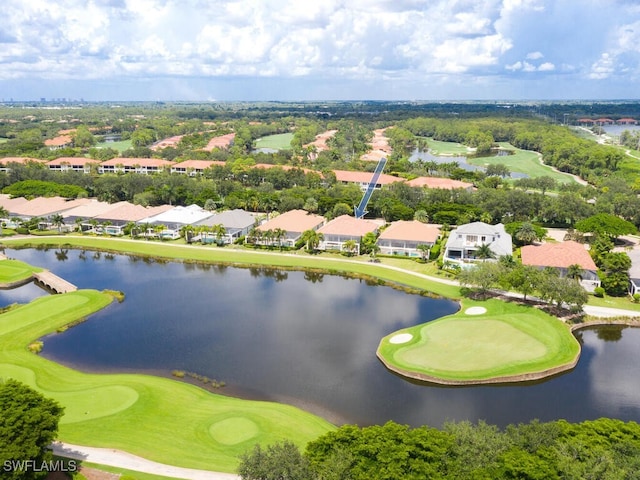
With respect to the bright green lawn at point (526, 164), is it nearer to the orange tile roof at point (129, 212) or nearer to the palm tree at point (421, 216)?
the palm tree at point (421, 216)

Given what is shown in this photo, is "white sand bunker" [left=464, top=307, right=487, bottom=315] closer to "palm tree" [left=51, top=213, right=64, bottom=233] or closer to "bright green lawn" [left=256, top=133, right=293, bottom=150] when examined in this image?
"palm tree" [left=51, top=213, right=64, bottom=233]

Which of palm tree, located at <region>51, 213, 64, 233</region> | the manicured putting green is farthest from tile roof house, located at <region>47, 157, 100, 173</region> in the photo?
the manicured putting green

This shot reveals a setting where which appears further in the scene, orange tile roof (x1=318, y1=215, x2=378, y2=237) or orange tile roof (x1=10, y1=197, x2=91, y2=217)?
orange tile roof (x1=10, y1=197, x2=91, y2=217)

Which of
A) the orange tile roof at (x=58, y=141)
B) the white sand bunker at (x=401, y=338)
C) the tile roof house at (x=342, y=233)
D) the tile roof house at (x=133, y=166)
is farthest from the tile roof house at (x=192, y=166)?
the white sand bunker at (x=401, y=338)

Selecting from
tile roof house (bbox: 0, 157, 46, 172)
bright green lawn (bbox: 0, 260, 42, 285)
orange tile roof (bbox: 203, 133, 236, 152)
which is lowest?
bright green lawn (bbox: 0, 260, 42, 285)

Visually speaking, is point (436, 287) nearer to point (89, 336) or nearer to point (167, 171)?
point (89, 336)

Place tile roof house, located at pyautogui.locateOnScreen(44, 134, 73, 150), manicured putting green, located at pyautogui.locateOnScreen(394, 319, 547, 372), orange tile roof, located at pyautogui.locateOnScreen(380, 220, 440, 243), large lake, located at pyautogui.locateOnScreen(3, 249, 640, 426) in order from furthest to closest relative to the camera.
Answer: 1. tile roof house, located at pyautogui.locateOnScreen(44, 134, 73, 150)
2. orange tile roof, located at pyautogui.locateOnScreen(380, 220, 440, 243)
3. manicured putting green, located at pyautogui.locateOnScreen(394, 319, 547, 372)
4. large lake, located at pyautogui.locateOnScreen(3, 249, 640, 426)

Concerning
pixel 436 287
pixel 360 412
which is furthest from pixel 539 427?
pixel 436 287
